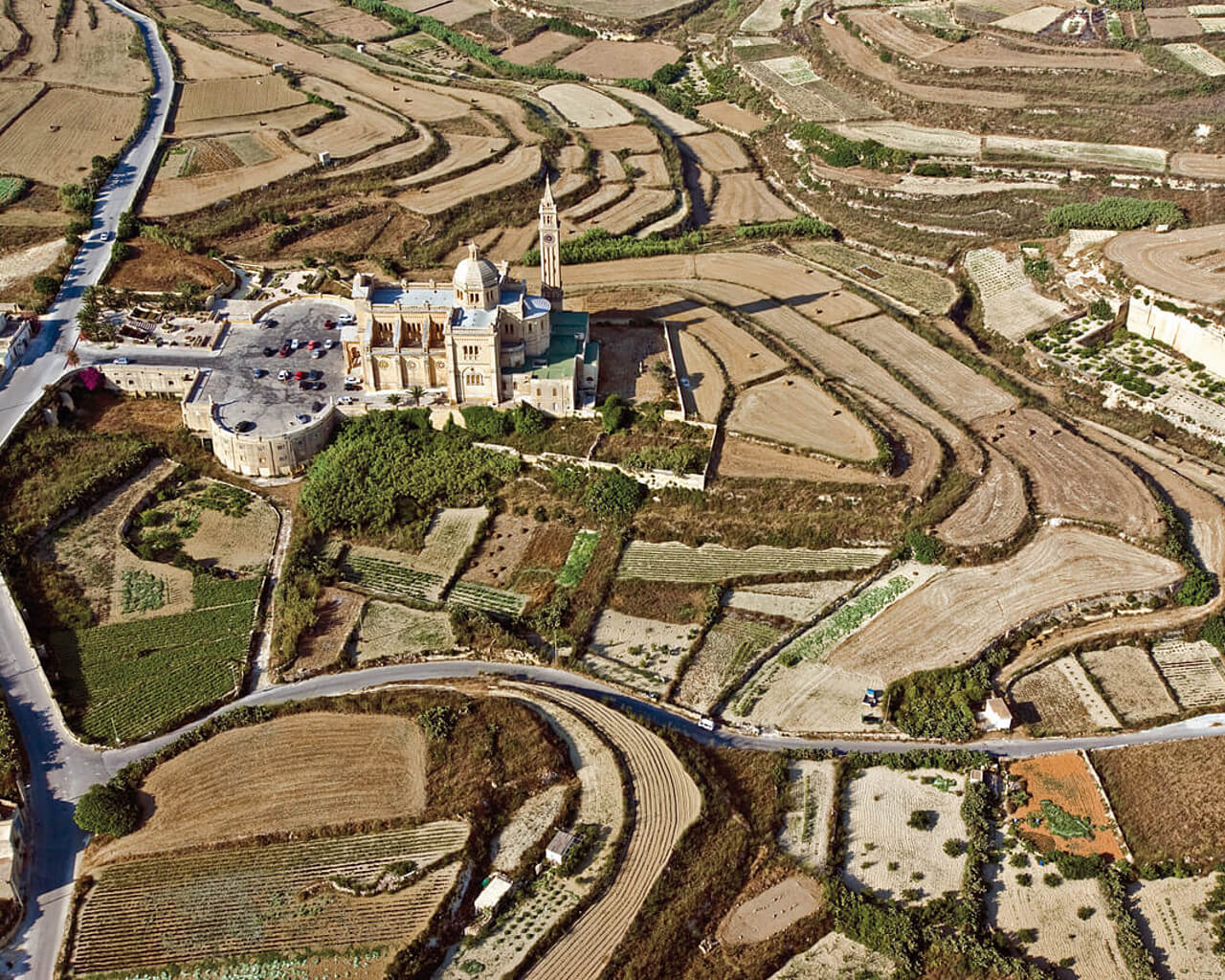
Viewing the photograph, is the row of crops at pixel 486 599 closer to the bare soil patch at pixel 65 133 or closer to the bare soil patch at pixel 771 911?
the bare soil patch at pixel 771 911

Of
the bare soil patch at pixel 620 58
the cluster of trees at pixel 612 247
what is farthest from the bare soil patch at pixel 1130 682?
the bare soil patch at pixel 620 58

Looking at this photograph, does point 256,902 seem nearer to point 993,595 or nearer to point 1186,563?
point 993,595

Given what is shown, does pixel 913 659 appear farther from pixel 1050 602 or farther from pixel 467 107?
pixel 467 107

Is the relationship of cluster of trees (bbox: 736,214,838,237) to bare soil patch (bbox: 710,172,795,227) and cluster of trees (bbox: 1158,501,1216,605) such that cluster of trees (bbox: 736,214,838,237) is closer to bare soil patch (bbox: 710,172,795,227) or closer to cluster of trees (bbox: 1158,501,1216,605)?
bare soil patch (bbox: 710,172,795,227)

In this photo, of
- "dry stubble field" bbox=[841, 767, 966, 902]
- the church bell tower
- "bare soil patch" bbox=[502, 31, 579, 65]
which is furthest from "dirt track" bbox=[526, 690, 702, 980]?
"bare soil patch" bbox=[502, 31, 579, 65]

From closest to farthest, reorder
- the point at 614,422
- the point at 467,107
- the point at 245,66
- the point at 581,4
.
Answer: the point at 614,422
the point at 467,107
the point at 245,66
the point at 581,4

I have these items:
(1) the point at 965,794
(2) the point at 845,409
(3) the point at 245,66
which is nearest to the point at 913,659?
(1) the point at 965,794
